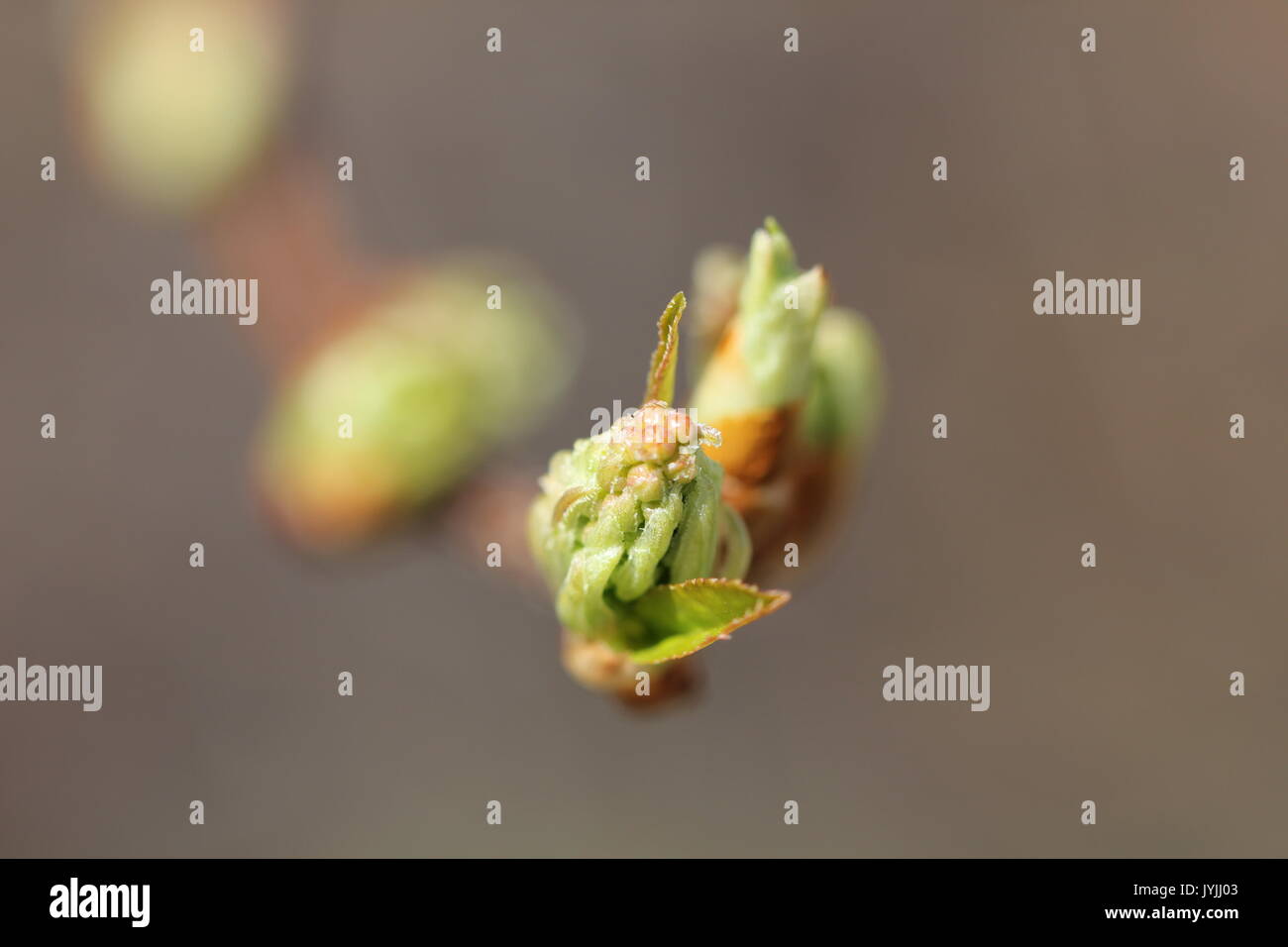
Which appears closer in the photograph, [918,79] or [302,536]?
[302,536]

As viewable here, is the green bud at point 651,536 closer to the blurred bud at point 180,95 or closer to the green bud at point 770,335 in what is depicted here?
the green bud at point 770,335

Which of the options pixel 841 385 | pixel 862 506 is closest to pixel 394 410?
pixel 841 385

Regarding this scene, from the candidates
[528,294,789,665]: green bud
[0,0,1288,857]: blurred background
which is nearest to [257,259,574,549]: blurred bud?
[528,294,789,665]: green bud

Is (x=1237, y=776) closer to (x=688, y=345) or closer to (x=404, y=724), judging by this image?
(x=404, y=724)
